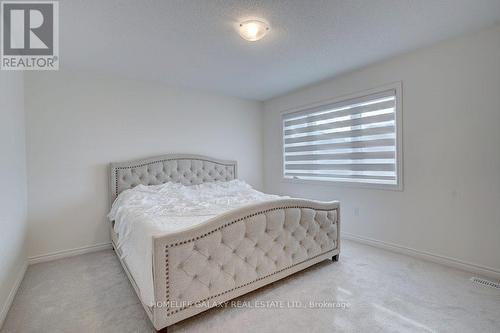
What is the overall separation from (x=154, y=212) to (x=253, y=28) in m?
1.88

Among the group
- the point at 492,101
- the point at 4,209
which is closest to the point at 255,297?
the point at 4,209

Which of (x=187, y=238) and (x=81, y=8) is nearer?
(x=187, y=238)

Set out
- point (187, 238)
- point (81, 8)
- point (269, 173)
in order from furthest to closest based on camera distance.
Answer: point (269, 173) < point (81, 8) < point (187, 238)

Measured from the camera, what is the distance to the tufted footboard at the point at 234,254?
62.5 inches

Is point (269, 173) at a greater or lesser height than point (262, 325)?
greater

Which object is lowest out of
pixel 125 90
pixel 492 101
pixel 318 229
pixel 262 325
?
pixel 262 325

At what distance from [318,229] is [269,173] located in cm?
240

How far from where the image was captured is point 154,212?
223 cm

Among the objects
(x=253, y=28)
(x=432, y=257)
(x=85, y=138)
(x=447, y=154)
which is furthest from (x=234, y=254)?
(x=85, y=138)

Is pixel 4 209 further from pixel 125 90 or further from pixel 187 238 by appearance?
pixel 125 90

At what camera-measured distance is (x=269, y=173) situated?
4.85m

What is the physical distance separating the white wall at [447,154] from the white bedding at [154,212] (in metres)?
1.77

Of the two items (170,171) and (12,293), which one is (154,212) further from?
(170,171)

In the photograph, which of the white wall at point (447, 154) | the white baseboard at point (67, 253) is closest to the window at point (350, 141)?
the white wall at point (447, 154)
